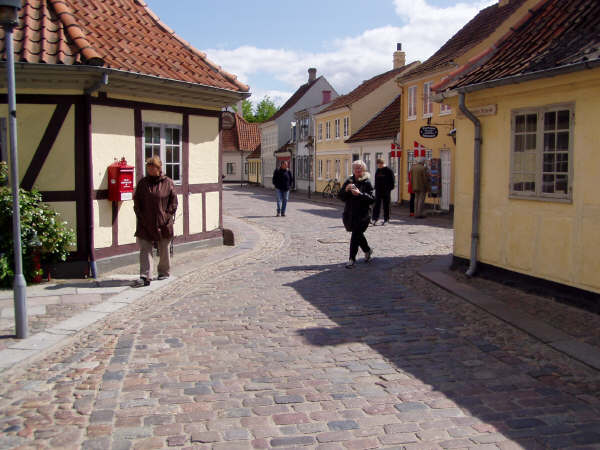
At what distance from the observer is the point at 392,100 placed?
1389 inches

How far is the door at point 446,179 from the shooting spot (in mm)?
23484

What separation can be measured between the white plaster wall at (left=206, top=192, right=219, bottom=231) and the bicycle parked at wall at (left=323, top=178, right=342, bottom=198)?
68.9ft

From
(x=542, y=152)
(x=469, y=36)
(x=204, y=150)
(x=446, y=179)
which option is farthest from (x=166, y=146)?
(x=469, y=36)

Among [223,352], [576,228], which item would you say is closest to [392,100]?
[576,228]

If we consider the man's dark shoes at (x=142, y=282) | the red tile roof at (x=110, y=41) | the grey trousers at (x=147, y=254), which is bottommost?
the man's dark shoes at (x=142, y=282)

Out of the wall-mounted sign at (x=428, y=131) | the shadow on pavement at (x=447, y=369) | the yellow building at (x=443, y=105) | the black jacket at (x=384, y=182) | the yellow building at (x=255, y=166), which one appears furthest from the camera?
the yellow building at (x=255, y=166)

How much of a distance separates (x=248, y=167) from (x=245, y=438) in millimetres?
65708

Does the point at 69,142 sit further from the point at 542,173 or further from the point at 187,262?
the point at 542,173

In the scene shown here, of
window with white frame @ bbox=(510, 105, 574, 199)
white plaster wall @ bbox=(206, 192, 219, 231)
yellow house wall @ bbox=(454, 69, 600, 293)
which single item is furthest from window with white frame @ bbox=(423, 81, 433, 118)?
window with white frame @ bbox=(510, 105, 574, 199)

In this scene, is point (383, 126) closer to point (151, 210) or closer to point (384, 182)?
point (384, 182)

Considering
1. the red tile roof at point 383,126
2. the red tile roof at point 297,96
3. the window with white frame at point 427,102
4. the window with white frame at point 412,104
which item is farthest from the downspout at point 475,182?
the red tile roof at point 297,96

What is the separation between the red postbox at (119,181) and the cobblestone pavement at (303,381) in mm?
2499

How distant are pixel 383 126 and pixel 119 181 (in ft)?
75.7

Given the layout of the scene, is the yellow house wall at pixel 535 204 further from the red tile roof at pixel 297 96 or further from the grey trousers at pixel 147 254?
the red tile roof at pixel 297 96
